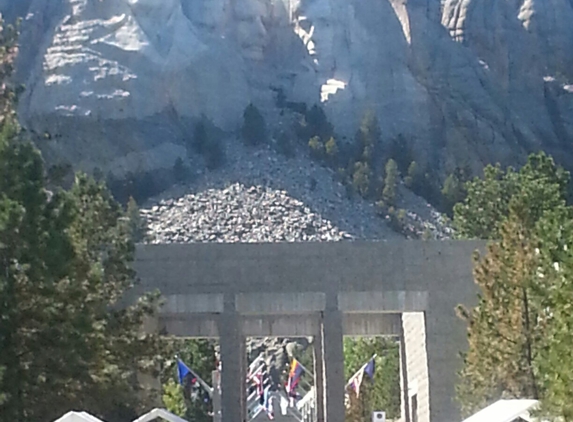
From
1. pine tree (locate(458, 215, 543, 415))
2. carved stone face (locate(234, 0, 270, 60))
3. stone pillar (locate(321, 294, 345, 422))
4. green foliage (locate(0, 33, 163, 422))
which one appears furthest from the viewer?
carved stone face (locate(234, 0, 270, 60))

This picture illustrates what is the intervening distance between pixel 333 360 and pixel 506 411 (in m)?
14.1

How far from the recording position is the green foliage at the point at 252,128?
100 m

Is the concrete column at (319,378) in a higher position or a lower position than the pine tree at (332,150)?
lower

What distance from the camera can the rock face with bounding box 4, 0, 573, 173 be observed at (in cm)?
9325

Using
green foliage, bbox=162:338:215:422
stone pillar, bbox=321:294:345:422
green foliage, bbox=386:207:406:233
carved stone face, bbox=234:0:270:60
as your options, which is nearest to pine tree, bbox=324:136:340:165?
green foliage, bbox=386:207:406:233

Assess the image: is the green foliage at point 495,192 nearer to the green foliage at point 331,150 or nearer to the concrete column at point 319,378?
the concrete column at point 319,378

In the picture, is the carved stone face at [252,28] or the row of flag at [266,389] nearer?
the row of flag at [266,389]

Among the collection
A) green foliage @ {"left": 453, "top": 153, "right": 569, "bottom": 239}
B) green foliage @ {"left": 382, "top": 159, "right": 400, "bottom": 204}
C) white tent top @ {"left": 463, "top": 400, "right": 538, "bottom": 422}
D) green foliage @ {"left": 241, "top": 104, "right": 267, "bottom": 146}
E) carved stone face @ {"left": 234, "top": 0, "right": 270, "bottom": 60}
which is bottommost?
white tent top @ {"left": 463, "top": 400, "right": 538, "bottom": 422}

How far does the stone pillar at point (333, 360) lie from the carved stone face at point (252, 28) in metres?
77.4

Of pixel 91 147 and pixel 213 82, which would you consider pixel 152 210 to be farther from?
pixel 213 82

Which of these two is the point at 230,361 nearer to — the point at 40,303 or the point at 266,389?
the point at 40,303

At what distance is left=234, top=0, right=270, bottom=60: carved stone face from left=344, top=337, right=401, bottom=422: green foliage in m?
44.9

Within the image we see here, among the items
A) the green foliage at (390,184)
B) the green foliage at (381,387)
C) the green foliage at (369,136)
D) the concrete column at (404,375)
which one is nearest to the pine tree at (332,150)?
the green foliage at (369,136)

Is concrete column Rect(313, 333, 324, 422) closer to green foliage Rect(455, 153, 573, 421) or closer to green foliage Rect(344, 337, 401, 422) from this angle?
green foliage Rect(455, 153, 573, 421)
